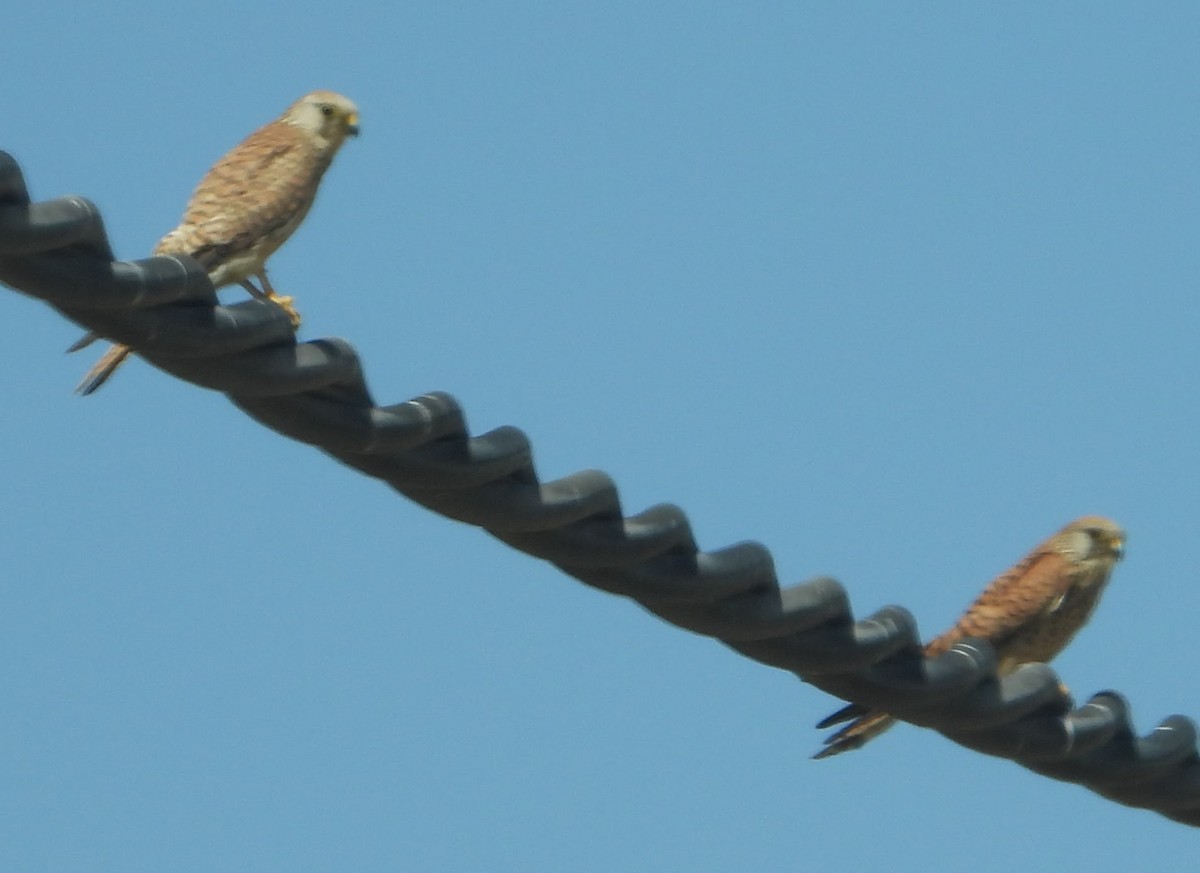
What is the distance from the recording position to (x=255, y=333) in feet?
9.59

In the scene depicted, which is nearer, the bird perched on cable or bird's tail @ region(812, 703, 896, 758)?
bird's tail @ region(812, 703, 896, 758)

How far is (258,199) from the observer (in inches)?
237

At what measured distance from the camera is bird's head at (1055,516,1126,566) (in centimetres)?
662

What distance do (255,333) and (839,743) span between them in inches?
94.2

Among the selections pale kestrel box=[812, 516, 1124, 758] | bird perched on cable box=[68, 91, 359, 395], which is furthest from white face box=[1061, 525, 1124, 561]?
bird perched on cable box=[68, 91, 359, 395]

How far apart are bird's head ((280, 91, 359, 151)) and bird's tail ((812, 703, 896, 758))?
10.1 feet

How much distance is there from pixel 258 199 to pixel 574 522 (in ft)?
9.84

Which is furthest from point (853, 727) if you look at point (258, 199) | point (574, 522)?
point (258, 199)

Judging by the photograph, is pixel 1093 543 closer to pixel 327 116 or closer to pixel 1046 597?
pixel 1046 597

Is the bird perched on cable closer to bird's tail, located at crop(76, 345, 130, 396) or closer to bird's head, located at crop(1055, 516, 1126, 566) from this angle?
bird's tail, located at crop(76, 345, 130, 396)

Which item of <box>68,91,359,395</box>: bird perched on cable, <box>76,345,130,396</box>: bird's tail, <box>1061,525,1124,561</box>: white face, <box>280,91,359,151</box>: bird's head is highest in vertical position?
<box>1061,525,1124,561</box>: white face

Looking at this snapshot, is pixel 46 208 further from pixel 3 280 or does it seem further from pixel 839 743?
pixel 839 743

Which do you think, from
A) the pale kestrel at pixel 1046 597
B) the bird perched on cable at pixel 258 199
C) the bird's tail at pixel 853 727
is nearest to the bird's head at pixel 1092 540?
the pale kestrel at pixel 1046 597

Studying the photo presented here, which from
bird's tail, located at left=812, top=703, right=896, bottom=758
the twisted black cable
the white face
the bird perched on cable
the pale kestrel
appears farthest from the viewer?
the white face
